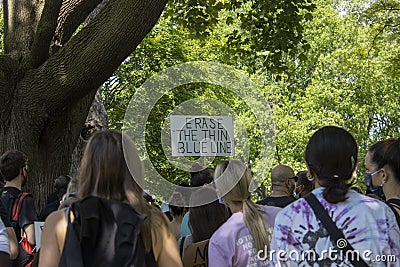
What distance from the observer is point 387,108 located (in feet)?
117

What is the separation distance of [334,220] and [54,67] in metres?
6.24

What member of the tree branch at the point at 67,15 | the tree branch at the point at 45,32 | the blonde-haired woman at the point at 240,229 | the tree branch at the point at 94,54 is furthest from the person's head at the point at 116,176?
the tree branch at the point at 67,15

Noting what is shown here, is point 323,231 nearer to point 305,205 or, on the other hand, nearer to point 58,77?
point 305,205

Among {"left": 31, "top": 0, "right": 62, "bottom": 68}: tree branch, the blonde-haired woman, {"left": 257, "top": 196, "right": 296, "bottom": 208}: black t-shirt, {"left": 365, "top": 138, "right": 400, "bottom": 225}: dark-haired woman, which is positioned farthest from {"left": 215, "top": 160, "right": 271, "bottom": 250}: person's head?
{"left": 31, "top": 0, "right": 62, "bottom": 68}: tree branch

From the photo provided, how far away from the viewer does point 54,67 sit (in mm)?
8617

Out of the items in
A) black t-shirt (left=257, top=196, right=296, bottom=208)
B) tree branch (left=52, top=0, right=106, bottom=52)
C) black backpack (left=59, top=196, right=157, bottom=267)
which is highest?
tree branch (left=52, top=0, right=106, bottom=52)

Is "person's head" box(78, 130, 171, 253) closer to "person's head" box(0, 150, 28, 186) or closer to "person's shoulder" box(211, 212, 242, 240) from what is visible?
"person's shoulder" box(211, 212, 242, 240)

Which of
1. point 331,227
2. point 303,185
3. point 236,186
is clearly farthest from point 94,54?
point 331,227

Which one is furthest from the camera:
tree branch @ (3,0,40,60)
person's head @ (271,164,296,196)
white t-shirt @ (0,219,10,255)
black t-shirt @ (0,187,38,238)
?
tree branch @ (3,0,40,60)

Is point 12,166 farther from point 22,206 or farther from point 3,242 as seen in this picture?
point 3,242

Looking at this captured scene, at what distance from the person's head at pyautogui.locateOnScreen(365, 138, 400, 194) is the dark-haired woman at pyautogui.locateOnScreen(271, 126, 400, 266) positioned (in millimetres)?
981

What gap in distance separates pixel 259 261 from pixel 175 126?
112 cm

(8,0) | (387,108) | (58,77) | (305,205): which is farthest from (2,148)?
(387,108)

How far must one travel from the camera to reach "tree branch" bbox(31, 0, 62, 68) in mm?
9289
